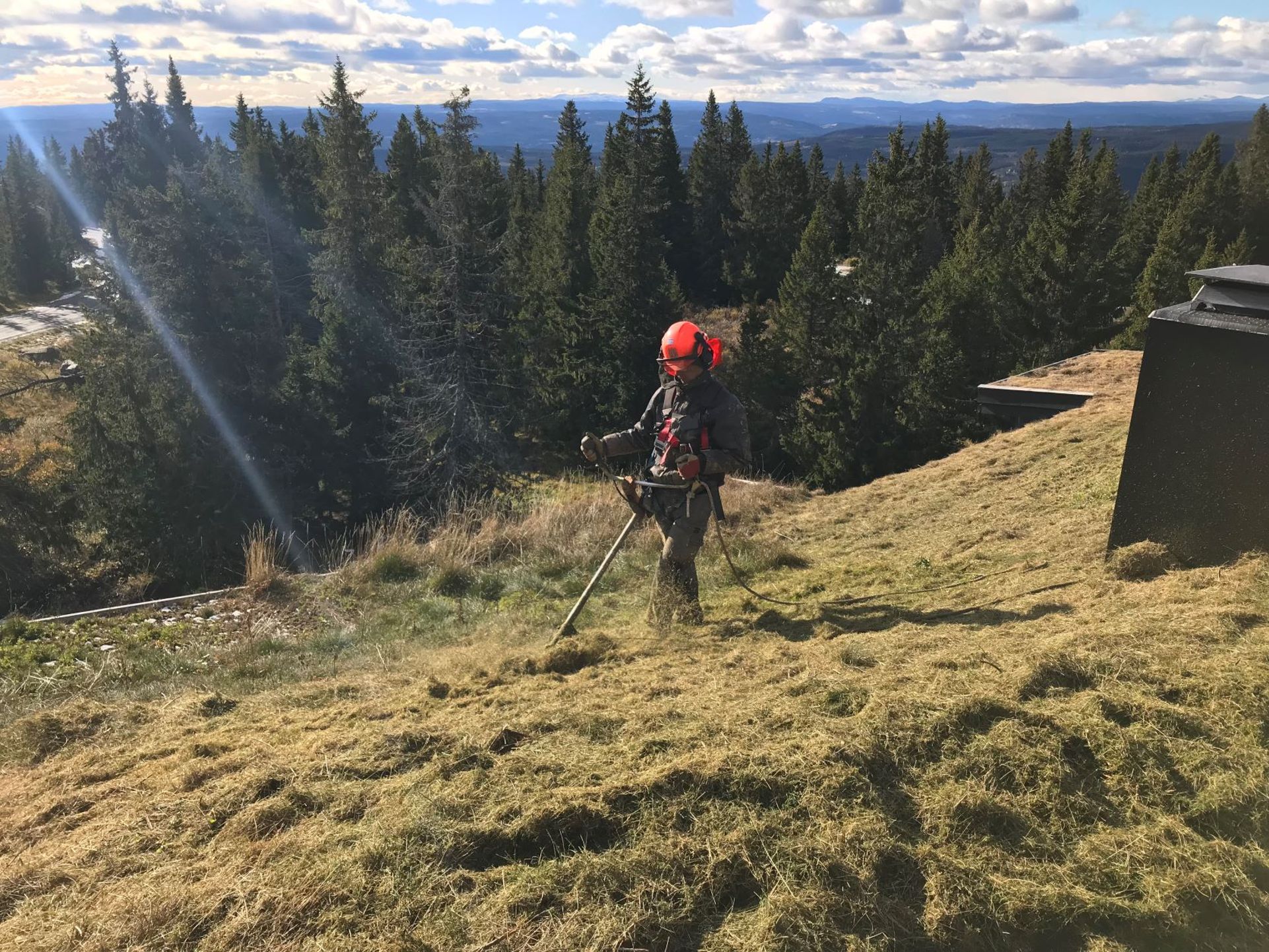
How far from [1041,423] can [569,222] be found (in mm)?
24192

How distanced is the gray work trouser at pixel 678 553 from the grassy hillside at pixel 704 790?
502mm

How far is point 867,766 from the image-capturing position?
2.95 meters

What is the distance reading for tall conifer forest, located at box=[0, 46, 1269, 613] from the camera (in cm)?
1923

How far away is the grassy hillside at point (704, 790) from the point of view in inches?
95.9

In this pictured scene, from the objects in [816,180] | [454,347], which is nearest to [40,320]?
[454,347]

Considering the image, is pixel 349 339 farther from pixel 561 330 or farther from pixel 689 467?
pixel 689 467

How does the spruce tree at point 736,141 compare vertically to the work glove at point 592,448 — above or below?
above

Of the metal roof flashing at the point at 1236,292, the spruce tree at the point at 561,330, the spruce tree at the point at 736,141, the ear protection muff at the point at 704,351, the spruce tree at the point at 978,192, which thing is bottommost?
the spruce tree at the point at 561,330

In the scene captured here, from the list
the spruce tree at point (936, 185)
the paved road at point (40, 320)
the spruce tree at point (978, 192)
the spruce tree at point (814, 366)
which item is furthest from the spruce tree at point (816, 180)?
the paved road at point (40, 320)

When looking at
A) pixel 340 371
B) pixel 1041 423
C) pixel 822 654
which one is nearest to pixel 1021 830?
pixel 822 654

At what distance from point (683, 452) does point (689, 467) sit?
42 cm

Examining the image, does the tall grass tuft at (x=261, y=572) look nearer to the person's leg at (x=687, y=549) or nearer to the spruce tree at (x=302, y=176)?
the person's leg at (x=687, y=549)

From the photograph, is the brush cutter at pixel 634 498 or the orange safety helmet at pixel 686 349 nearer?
the orange safety helmet at pixel 686 349

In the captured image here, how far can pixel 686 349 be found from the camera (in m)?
5.58
